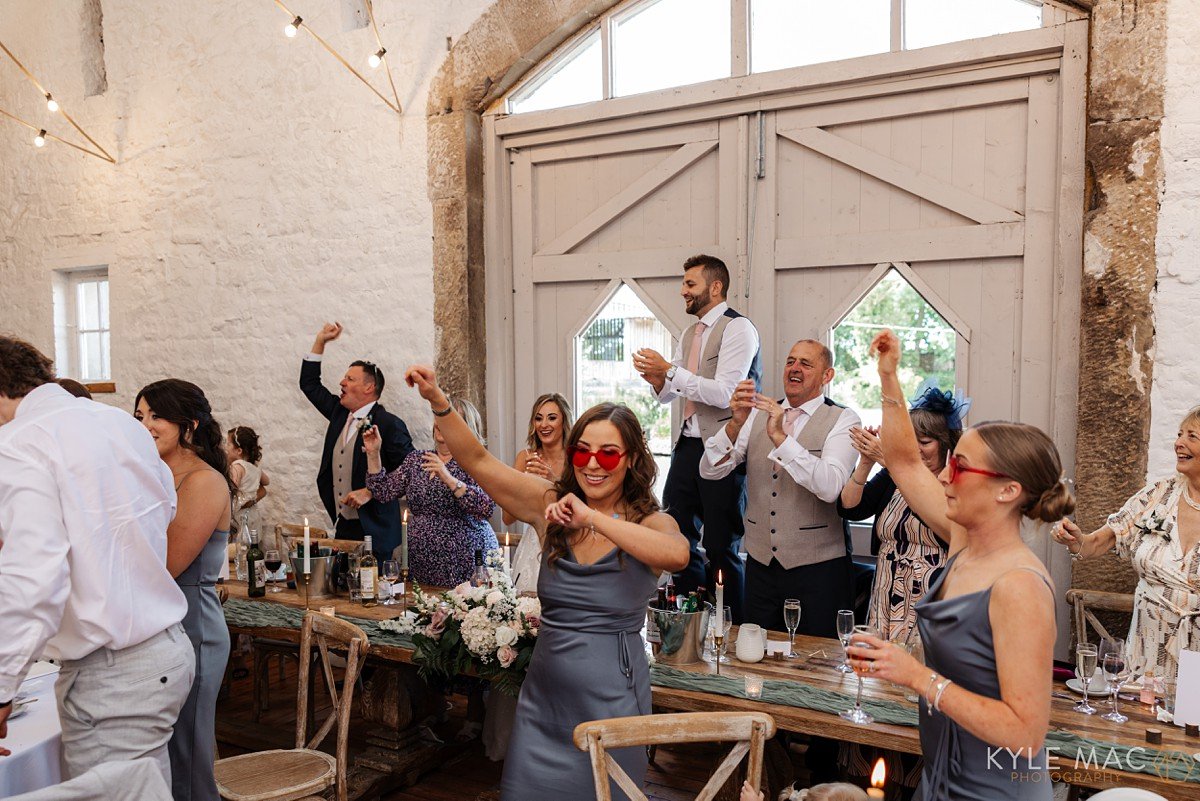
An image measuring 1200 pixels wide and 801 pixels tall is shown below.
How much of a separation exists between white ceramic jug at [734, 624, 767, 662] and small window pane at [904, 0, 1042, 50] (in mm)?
3023

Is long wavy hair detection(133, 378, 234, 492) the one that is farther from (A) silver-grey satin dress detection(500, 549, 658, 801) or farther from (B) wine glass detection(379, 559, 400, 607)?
(A) silver-grey satin dress detection(500, 549, 658, 801)

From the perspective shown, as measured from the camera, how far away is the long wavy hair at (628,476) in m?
2.50

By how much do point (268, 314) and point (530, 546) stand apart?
3181mm

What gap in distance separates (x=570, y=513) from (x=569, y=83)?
386 cm

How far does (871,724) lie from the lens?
8.24ft

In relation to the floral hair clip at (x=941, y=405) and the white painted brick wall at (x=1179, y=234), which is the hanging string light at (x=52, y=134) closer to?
the floral hair clip at (x=941, y=405)

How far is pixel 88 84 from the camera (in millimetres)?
7129

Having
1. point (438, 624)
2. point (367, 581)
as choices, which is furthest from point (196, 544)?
point (367, 581)

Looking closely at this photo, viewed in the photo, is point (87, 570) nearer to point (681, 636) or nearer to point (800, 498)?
point (681, 636)

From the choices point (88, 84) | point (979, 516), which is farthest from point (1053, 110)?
point (88, 84)

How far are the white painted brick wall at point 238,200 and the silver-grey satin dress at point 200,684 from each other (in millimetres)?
2889

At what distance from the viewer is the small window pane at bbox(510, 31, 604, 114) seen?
535 cm

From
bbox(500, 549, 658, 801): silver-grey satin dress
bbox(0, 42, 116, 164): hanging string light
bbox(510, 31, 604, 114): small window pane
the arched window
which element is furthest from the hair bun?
bbox(0, 42, 116, 164): hanging string light

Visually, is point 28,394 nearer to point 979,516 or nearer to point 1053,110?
point 979,516
